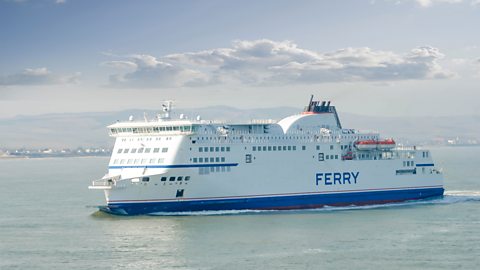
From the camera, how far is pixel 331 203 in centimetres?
4800

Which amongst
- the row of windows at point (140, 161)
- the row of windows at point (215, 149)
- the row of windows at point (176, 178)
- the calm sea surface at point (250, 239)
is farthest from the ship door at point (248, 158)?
the row of windows at point (140, 161)

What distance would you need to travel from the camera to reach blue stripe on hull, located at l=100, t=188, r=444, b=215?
139ft

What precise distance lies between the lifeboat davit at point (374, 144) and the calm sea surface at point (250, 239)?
4.25m

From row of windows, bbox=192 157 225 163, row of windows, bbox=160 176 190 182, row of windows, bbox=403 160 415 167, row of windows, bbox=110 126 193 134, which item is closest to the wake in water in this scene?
row of windows, bbox=160 176 190 182

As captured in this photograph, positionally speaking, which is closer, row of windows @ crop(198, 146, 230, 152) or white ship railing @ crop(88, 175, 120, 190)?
white ship railing @ crop(88, 175, 120, 190)

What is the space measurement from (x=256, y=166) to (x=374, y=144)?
32.4 ft

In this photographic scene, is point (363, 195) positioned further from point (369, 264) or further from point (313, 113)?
point (369, 264)

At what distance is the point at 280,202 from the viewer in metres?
45.9

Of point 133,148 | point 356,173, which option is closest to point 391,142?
point 356,173

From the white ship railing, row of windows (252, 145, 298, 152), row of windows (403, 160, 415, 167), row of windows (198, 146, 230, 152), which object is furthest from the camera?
row of windows (403, 160, 415, 167)

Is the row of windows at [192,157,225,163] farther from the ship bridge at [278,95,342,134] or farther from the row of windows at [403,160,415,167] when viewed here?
the row of windows at [403,160,415,167]

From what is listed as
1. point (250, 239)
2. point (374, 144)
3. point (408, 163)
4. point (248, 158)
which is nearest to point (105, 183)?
point (248, 158)

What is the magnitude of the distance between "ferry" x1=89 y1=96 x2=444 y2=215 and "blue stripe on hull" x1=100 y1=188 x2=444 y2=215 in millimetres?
57

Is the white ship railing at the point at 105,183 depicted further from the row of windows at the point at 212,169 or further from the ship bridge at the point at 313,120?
the ship bridge at the point at 313,120
